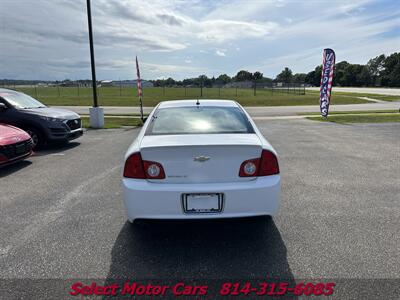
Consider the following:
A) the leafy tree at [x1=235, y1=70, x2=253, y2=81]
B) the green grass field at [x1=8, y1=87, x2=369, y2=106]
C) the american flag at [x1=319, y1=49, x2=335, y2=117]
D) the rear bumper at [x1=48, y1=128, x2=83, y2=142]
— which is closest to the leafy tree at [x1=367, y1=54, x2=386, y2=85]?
the leafy tree at [x1=235, y1=70, x2=253, y2=81]

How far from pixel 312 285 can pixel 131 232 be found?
1999 mm

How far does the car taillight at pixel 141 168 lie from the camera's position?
10.1 feet

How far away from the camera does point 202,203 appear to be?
301cm

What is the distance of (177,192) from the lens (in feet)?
9.77

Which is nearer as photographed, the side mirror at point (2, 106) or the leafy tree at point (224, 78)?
the side mirror at point (2, 106)

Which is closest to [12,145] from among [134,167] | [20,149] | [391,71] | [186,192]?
[20,149]

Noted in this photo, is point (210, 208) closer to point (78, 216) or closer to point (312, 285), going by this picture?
point (312, 285)

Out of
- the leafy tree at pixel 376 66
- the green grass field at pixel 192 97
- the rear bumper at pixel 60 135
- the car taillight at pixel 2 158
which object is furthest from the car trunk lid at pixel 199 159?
the leafy tree at pixel 376 66

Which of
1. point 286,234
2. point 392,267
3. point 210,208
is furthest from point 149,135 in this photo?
point 392,267

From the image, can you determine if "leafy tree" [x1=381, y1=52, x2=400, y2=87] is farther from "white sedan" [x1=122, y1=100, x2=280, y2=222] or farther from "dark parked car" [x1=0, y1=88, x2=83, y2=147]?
"white sedan" [x1=122, y1=100, x2=280, y2=222]

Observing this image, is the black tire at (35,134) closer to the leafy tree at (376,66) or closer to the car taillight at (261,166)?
the car taillight at (261,166)

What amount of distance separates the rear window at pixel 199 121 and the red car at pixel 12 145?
363cm

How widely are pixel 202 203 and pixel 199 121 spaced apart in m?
1.18

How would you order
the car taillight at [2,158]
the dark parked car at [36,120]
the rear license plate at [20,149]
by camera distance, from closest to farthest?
the car taillight at [2,158] → the rear license plate at [20,149] → the dark parked car at [36,120]
